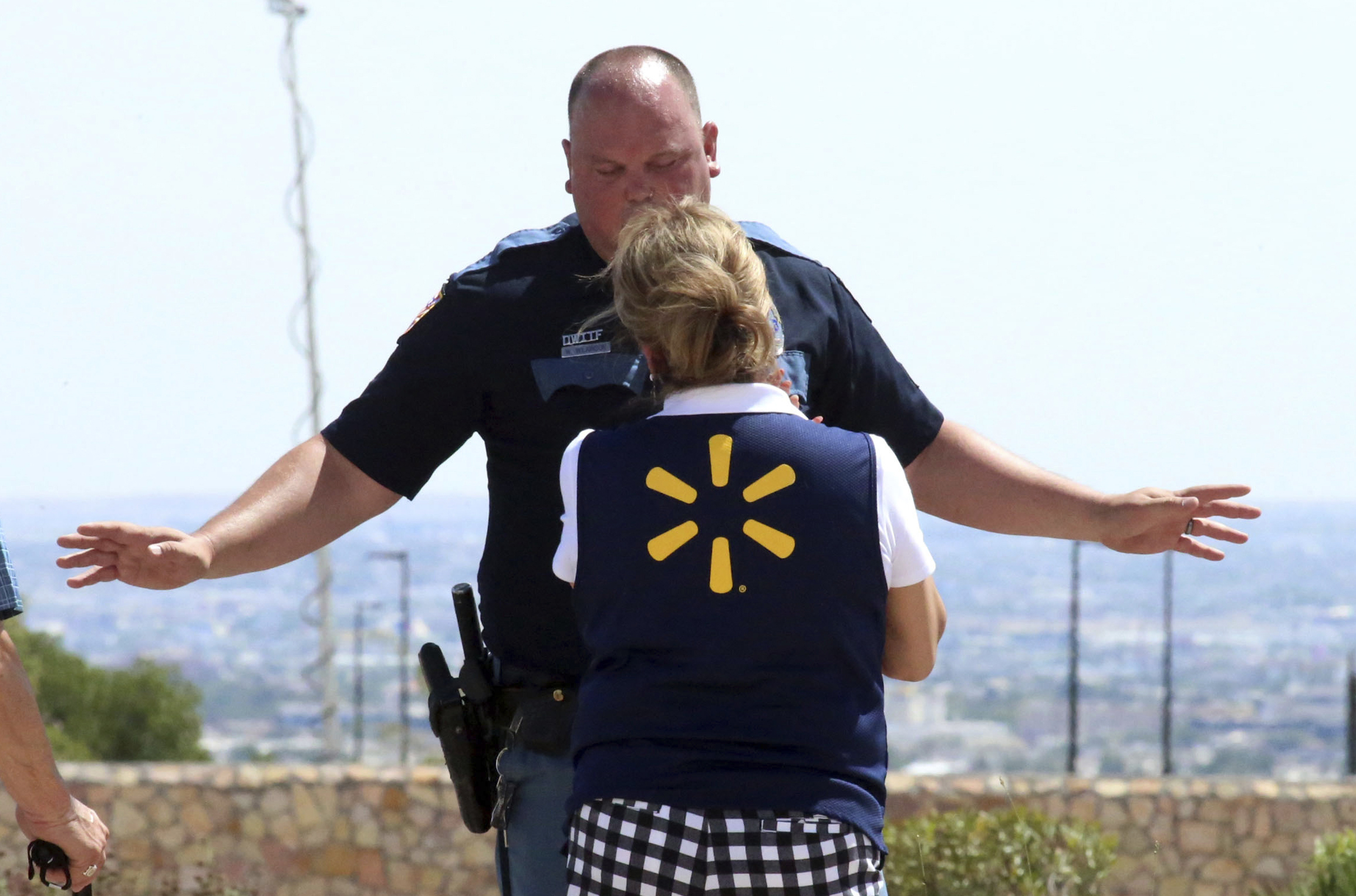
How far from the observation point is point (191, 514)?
100250 mm

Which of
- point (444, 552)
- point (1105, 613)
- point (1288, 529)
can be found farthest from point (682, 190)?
point (1288, 529)

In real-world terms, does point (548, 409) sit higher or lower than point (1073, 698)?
higher

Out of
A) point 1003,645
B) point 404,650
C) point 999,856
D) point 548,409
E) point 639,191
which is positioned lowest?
point 1003,645

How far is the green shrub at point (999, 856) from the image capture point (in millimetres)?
7453

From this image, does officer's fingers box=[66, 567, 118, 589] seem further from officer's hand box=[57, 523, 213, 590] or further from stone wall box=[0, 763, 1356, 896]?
stone wall box=[0, 763, 1356, 896]

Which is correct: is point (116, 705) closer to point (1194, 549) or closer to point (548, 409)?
point (548, 409)

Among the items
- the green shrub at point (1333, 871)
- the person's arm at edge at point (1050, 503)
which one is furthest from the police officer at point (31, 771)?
the green shrub at point (1333, 871)

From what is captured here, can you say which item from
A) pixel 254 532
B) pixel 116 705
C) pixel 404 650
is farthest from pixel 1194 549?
pixel 116 705

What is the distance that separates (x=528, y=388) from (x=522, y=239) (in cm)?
30

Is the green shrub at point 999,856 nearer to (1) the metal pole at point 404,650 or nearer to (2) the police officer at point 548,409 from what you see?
(2) the police officer at point 548,409

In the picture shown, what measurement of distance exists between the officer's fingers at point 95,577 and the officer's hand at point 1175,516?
67.0 inches

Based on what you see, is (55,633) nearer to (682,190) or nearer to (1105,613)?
(682,190)

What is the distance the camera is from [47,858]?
2.98m

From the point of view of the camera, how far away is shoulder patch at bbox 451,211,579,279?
2834mm
